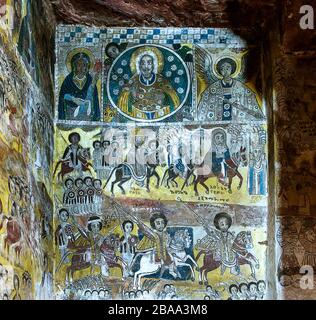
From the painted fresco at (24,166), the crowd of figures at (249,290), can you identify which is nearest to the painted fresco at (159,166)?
the crowd of figures at (249,290)

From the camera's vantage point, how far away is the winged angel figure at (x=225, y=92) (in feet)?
31.0

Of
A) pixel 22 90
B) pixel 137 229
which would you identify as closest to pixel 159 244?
pixel 137 229

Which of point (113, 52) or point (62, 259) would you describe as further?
point (113, 52)

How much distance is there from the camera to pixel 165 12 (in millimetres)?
9391

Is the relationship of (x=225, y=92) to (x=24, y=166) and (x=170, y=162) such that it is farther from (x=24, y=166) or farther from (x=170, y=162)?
(x=24, y=166)

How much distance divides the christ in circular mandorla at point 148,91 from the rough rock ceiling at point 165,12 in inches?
15.3

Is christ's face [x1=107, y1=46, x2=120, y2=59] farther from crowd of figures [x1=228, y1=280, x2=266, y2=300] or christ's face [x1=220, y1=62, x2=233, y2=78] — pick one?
crowd of figures [x1=228, y1=280, x2=266, y2=300]

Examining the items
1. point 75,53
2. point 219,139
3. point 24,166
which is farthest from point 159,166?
point 24,166

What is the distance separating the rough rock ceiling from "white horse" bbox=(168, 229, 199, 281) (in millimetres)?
2364

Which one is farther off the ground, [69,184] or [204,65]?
[204,65]

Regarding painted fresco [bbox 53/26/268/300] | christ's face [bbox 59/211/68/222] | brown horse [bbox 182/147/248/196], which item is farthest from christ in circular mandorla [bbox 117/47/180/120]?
christ's face [bbox 59/211/68/222]

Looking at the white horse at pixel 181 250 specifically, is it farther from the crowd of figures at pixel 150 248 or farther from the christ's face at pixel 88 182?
the christ's face at pixel 88 182

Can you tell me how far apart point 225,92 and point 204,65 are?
1.30 ft

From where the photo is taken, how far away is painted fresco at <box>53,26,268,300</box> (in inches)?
355
